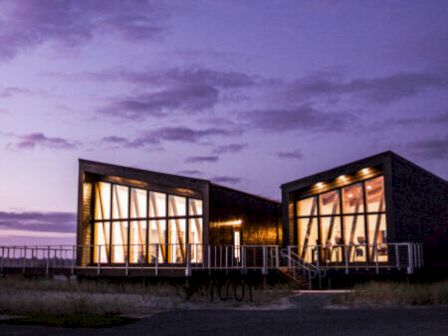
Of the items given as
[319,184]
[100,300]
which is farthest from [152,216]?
[100,300]

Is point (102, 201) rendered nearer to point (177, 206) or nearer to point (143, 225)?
point (143, 225)

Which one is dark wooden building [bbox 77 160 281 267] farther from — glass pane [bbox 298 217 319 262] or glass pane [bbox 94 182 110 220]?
glass pane [bbox 298 217 319 262]

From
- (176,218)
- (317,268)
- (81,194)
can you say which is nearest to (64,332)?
(317,268)

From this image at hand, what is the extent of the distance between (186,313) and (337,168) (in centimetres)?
1216

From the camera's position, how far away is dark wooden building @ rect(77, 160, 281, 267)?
2478 centimetres

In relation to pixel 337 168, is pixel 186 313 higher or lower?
lower

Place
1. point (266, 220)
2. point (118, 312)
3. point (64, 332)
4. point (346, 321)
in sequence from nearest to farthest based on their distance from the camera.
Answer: point (64, 332)
point (346, 321)
point (118, 312)
point (266, 220)

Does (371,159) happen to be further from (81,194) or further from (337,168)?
(81,194)

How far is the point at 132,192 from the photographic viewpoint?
26500 mm

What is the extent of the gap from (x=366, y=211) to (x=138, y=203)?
30.8 ft

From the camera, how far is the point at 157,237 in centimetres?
2589

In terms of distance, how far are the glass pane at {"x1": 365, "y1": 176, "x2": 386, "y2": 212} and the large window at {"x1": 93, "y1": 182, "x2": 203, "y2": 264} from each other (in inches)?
260

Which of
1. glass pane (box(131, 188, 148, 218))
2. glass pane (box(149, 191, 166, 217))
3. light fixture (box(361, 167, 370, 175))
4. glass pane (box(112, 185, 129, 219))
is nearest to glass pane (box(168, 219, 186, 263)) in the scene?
glass pane (box(149, 191, 166, 217))

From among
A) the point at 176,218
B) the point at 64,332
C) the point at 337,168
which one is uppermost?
the point at 337,168
